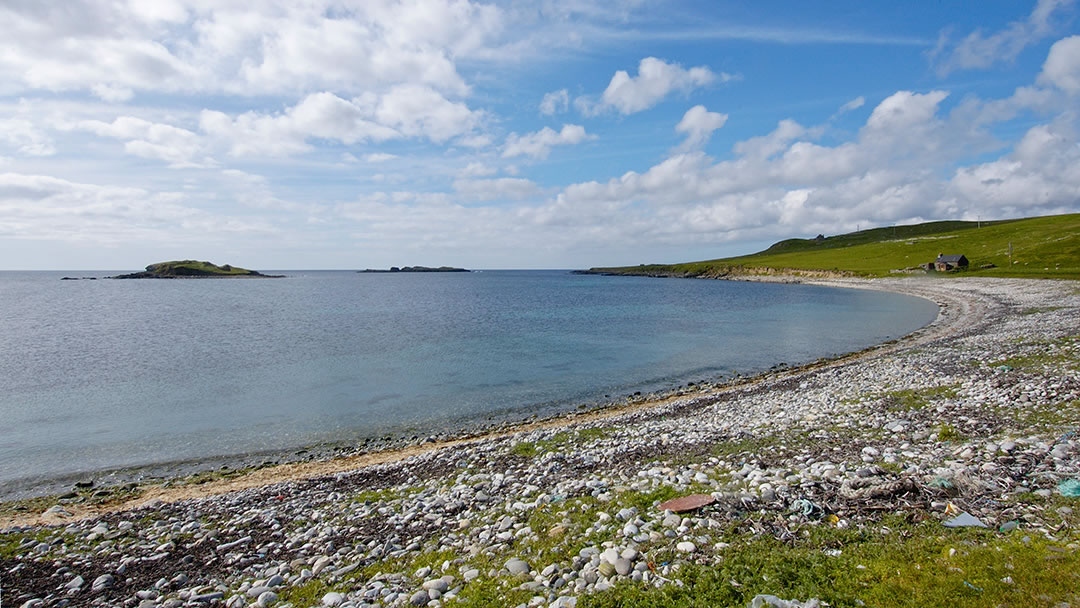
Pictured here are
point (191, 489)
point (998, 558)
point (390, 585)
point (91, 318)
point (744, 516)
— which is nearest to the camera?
point (998, 558)

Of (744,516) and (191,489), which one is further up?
(744,516)

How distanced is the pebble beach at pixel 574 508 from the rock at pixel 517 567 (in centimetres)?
4

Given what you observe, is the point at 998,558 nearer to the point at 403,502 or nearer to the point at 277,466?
the point at 403,502

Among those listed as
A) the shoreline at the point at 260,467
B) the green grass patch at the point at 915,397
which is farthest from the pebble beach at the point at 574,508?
the shoreline at the point at 260,467

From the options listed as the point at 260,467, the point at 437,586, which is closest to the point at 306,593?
the point at 437,586

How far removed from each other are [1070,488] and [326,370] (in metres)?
41.9

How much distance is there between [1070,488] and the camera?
953 centimetres

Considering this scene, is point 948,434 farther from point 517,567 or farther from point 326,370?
point 326,370

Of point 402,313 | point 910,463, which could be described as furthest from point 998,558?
point 402,313

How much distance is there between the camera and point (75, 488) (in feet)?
67.1

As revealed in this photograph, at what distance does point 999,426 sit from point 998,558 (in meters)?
9.79

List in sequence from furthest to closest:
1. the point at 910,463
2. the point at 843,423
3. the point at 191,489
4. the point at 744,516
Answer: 1. the point at 191,489
2. the point at 843,423
3. the point at 910,463
4. the point at 744,516

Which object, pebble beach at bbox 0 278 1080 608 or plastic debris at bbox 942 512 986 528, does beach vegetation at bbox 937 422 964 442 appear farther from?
plastic debris at bbox 942 512 986 528

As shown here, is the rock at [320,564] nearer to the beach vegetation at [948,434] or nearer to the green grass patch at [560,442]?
the green grass patch at [560,442]
